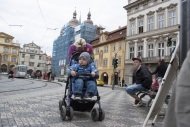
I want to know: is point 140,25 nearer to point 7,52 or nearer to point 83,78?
point 83,78

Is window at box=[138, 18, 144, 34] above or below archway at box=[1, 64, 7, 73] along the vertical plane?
above

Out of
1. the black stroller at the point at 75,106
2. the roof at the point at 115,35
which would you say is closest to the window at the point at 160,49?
the roof at the point at 115,35

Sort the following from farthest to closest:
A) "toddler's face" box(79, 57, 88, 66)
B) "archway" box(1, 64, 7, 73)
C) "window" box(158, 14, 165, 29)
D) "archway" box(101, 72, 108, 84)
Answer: "archway" box(1, 64, 7, 73) → "archway" box(101, 72, 108, 84) → "window" box(158, 14, 165, 29) → "toddler's face" box(79, 57, 88, 66)

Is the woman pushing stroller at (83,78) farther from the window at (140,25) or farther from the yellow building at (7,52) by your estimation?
the yellow building at (7,52)

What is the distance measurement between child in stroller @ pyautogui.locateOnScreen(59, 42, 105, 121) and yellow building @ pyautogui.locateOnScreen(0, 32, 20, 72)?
342 ft

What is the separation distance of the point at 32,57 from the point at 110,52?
6726 centimetres

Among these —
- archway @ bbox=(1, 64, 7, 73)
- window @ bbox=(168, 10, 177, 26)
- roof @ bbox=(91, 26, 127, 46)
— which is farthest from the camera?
archway @ bbox=(1, 64, 7, 73)

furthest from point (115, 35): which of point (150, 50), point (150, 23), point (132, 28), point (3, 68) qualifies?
point (3, 68)

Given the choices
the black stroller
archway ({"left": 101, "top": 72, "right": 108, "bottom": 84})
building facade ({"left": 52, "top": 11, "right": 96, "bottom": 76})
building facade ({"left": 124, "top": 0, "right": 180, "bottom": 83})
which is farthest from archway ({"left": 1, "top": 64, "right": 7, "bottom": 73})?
the black stroller

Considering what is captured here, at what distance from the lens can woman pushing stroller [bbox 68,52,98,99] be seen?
17.9 ft

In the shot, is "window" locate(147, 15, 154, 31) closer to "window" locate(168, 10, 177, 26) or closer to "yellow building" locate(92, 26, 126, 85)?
"window" locate(168, 10, 177, 26)

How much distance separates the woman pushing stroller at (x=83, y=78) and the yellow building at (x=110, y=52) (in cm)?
4490

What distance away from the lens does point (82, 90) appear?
217 inches

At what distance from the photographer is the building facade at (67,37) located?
7431cm
